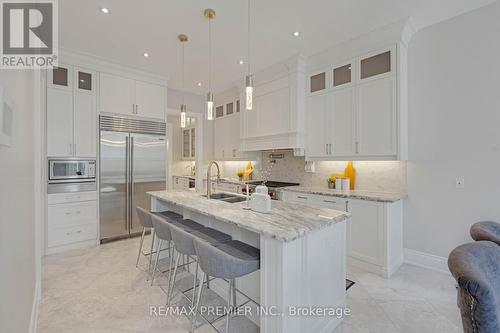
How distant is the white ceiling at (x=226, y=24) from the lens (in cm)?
244

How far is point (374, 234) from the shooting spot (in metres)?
2.78

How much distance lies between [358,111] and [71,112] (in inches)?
162

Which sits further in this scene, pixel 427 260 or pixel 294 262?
pixel 427 260

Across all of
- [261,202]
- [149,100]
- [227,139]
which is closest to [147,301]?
[261,202]

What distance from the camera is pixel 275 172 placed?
185 inches

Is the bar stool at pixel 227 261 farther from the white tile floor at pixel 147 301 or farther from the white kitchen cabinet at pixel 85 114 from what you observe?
the white kitchen cabinet at pixel 85 114

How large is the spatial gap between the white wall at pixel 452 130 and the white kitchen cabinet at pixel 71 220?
14.9ft

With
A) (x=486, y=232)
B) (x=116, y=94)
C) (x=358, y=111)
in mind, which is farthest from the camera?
(x=116, y=94)

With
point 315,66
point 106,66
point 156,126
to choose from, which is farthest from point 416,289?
point 106,66

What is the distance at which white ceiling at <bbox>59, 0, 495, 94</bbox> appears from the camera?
2441 mm

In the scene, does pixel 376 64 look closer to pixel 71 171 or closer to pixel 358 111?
pixel 358 111

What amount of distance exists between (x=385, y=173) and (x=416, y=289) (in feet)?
4.66

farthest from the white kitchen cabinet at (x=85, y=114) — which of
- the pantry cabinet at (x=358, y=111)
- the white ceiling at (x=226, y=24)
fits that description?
the pantry cabinet at (x=358, y=111)

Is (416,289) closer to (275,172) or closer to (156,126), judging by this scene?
(275,172)
